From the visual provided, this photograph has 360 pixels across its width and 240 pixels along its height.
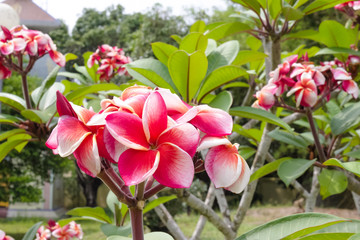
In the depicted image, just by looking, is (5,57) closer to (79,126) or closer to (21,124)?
(21,124)

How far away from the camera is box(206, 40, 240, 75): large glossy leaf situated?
1.10 m

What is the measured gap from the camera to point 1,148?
1212 mm

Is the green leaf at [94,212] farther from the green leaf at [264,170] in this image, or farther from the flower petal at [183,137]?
the flower petal at [183,137]

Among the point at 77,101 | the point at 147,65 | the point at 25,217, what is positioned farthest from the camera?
the point at 25,217

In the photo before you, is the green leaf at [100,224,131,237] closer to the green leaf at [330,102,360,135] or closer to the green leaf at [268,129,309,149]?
the green leaf at [268,129,309,149]

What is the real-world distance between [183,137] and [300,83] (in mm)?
910

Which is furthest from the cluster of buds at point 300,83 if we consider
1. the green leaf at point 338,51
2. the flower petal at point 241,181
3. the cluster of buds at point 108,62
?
the cluster of buds at point 108,62

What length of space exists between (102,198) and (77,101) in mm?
13429

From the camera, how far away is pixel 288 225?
51 centimetres

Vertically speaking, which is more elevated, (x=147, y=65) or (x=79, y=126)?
(x=79, y=126)

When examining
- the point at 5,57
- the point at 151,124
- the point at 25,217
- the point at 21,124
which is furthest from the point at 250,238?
the point at 25,217

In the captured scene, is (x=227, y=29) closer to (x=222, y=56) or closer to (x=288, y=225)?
(x=222, y=56)

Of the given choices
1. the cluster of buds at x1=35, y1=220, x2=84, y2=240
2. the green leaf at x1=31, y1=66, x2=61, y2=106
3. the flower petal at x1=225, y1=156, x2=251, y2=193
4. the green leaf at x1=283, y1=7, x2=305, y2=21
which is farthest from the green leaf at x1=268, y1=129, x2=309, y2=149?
the cluster of buds at x1=35, y1=220, x2=84, y2=240

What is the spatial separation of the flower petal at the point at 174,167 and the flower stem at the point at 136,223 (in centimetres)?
7
